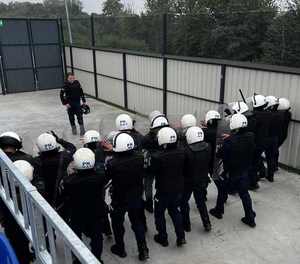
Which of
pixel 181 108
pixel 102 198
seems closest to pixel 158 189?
pixel 102 198

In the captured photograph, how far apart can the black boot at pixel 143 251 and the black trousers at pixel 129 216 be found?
4 centimetres

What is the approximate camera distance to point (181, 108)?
1044 centimetres

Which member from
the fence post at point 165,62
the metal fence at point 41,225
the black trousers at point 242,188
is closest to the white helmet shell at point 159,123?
the black trousers at point 242,188

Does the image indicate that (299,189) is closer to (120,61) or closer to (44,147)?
(44,147)

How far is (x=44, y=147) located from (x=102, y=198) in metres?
1.02

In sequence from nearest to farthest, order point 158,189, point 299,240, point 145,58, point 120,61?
point 158,189 < point 299,240 < point 145,58 < point 120,61

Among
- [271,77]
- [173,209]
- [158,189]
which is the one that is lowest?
[173,209]

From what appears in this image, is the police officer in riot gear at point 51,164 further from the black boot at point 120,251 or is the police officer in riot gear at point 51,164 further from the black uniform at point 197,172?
the black uniform at point 197,172

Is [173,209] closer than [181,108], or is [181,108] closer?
[173,209]

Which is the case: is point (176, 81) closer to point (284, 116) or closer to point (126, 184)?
point (284, 116)

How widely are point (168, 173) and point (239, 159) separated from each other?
1.23 metres

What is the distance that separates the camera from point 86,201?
12.9 ft

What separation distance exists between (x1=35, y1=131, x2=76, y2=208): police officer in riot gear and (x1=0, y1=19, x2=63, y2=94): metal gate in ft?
44.8

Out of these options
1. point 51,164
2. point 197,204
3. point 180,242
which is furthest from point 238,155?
point 51,164
